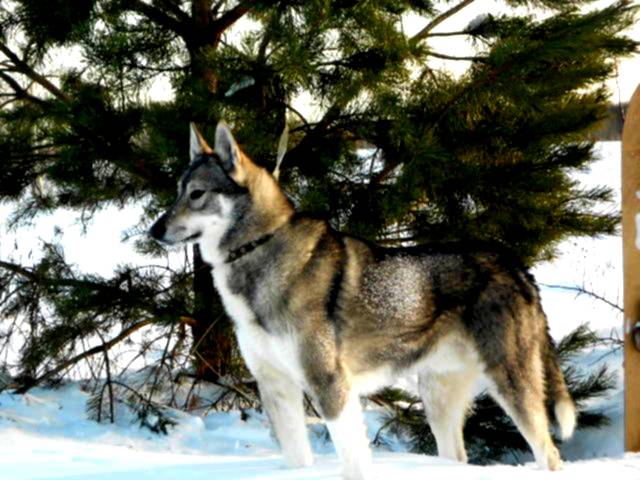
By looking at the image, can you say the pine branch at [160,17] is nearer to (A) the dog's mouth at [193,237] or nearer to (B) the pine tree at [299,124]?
(B) the pine tree at [299,124]

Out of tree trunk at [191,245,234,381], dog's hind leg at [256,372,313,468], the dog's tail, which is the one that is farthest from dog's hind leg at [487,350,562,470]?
tree trunk at [191,245,234,381]

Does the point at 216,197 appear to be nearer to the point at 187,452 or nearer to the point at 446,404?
the point at 446,404

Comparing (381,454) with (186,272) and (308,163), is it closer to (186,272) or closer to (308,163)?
(308,163)

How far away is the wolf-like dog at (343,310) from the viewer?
11.7ft

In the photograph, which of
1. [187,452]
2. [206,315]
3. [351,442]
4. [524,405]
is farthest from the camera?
[206,315]

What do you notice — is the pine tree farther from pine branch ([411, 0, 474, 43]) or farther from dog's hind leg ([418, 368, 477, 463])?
dog's hind leg ([418, 368, 477, 463])

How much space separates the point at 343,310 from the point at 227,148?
2.54 feet

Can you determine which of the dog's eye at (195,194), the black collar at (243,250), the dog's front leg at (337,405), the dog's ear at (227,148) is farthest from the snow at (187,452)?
the dog's ear at (227,148)

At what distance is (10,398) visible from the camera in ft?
20.9

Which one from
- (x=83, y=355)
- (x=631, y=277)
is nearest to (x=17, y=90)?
(x=83, y=355)

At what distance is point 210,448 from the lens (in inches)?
234

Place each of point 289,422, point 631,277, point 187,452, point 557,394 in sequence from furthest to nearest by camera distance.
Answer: point 187,452
point 631,277
point 557,394
point 289,422

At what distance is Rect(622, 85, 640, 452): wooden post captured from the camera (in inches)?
197

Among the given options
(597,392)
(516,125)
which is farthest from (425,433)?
(516,125)
